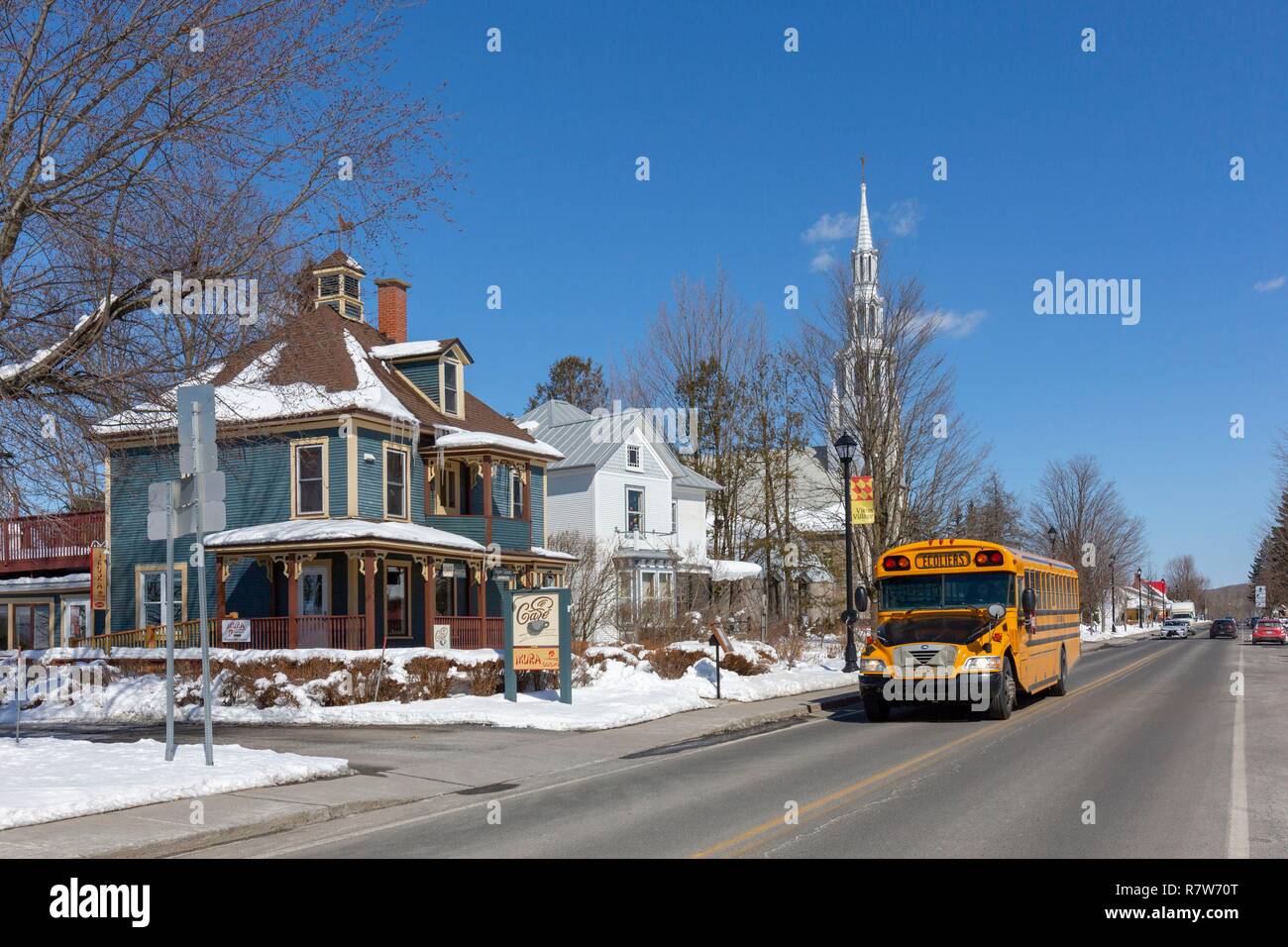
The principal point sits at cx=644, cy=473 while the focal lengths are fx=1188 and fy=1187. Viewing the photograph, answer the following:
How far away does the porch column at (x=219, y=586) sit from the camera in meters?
30.1

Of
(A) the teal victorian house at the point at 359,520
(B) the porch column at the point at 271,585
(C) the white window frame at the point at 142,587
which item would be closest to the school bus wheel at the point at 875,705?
(A) the teal victorian house at the point at 359,520

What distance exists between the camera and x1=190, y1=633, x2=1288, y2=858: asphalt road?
9.36 meters

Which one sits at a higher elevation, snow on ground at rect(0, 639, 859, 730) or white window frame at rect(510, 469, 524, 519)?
white window frame at rect(510, 469, 524, 519)

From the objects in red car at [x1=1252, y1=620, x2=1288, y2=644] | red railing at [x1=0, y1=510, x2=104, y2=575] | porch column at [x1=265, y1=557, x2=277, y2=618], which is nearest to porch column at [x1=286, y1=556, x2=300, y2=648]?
porch column at [x1=265, y1=557, x2=277, y2=618]

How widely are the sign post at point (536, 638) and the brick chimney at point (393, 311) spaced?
64.0ft

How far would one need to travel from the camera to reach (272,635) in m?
29.1

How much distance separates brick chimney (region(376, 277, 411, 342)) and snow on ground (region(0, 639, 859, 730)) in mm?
16107

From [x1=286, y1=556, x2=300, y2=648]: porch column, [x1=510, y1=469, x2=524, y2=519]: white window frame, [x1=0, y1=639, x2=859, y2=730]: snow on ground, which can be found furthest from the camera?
[x1=510, y1=469, x2=524, y2=519]: white window frame

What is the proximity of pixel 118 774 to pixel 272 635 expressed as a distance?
1694 cm

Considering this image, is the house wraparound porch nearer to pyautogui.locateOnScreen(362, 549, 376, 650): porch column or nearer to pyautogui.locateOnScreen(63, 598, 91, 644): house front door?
pyautogui.locateOnScreen(362, 549, 376, 650): porch column
